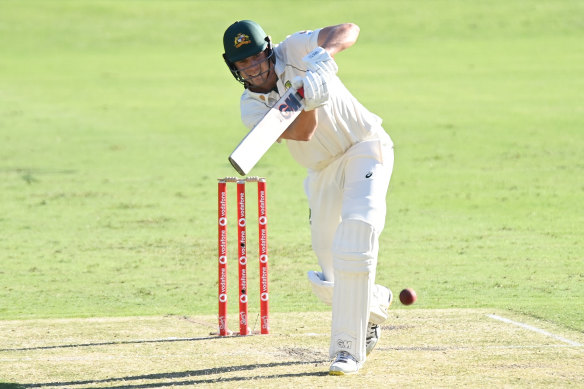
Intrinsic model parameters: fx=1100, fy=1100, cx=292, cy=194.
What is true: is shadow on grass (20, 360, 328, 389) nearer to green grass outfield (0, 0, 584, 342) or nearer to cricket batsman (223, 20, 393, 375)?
cricket batsman (223, 20, 393, 375)

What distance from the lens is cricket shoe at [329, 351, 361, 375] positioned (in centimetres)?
534

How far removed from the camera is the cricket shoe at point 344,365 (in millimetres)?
5340

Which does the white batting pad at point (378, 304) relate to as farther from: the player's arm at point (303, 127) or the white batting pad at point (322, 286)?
the player's arm at point (303, 127)

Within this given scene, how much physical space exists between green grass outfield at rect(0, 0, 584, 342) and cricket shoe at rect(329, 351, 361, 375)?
6.03 ft

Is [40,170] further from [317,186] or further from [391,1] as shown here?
[391,1]

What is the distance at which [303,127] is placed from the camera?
5289 mm

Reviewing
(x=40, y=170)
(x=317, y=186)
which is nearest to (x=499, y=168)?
(x=40, y=170)

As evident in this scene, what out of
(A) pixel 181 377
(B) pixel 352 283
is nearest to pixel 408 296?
(B) pixel 352 283

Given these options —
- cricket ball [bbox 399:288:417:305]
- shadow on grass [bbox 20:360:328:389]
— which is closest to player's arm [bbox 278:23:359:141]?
shadow on grass [bbox 20:360:328:389]

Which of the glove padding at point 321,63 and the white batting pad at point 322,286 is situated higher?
the glove padding at point 321,63

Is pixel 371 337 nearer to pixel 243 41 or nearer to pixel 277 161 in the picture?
pixel 243 41

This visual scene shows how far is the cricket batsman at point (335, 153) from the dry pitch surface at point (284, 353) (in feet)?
0.99

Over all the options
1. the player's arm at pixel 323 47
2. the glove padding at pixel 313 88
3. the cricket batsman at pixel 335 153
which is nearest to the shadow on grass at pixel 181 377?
the cricket batsman at pixel 335 153

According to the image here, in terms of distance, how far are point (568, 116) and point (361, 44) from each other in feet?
43.2
